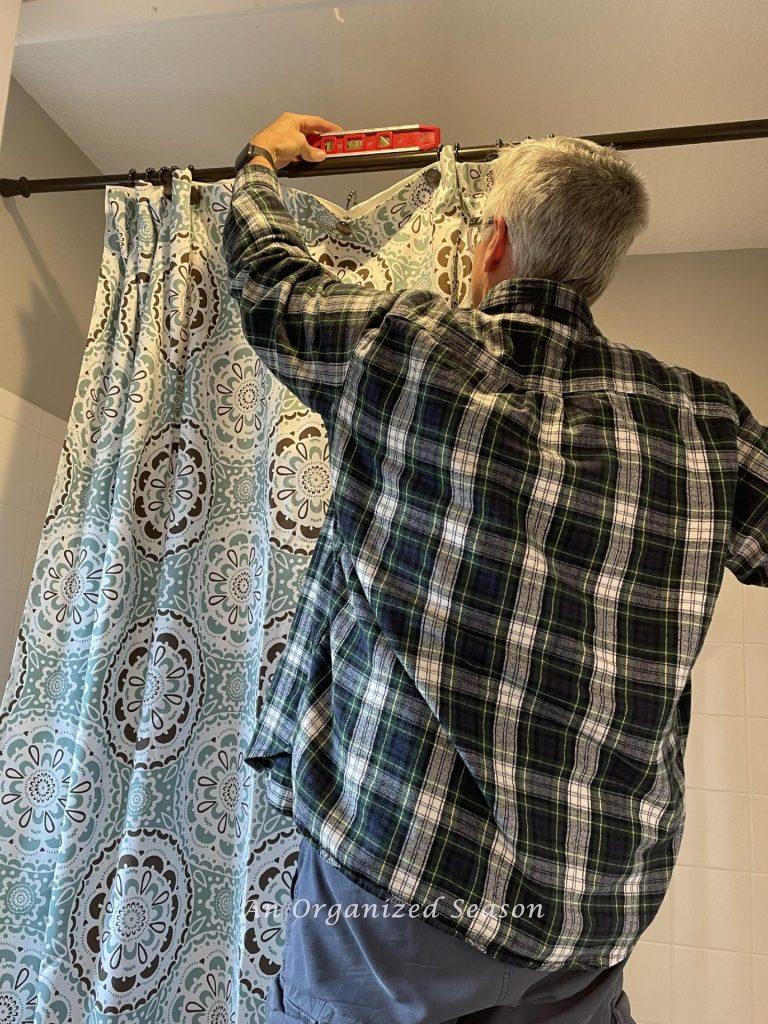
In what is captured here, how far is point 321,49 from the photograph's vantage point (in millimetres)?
1533

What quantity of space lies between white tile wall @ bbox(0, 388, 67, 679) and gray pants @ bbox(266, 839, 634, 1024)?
92cm

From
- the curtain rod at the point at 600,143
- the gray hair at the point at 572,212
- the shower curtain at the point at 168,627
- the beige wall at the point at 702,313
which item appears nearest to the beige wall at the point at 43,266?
the shower curtain at the point at 168,627

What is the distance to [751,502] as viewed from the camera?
2.78 ft

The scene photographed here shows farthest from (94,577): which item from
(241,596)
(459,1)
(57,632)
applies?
(459,1)

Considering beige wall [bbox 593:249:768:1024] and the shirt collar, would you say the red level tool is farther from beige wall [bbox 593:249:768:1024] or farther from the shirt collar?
beige wall [bbox 593:249:768:1024]

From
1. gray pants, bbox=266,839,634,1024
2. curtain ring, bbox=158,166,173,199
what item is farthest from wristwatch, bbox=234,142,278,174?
gray pants, bbox=266,839,634,1024

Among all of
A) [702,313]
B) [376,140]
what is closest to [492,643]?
[376,140]

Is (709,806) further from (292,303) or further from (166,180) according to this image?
(166,180)

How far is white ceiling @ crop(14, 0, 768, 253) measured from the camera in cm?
144

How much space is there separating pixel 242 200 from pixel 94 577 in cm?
65

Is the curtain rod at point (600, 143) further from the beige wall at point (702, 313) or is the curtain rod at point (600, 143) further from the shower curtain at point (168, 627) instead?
the beige wall at point (702, 313)

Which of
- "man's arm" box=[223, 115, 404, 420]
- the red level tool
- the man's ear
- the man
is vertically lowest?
the man

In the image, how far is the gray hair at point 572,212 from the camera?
88cm

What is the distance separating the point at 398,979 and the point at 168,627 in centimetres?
72
